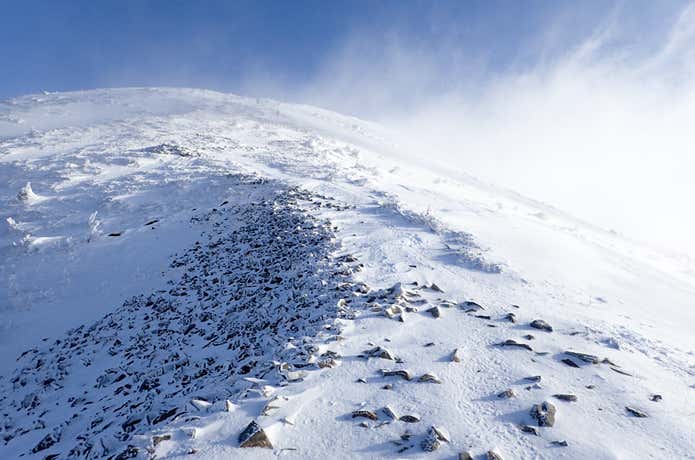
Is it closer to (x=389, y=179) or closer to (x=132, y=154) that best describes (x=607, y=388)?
(x=389, y=179)

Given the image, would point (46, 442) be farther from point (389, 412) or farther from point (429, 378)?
point (429, 378)

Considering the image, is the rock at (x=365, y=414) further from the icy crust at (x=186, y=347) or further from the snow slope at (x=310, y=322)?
the icy crust at (x=186, y=347)

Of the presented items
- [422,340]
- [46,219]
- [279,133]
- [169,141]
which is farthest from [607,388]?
[279,133]

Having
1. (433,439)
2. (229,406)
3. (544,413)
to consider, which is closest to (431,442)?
(433,439)

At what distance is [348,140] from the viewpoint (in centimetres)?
4553

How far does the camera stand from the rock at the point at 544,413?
19.4 feet

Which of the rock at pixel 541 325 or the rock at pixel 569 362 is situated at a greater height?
the rock at pixel 541 325

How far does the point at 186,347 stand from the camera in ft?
31.9

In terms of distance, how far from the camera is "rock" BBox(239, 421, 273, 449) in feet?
17.4

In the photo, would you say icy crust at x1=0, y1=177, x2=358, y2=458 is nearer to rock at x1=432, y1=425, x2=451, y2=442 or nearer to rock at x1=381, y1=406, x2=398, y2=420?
rock at x1=381, y1=406, x2=398, y2=420

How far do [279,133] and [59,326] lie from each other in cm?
3115

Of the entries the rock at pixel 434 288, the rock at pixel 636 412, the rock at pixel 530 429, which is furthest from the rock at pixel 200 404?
the rock at pixel 636 412

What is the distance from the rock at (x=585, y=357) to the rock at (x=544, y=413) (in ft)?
7.07

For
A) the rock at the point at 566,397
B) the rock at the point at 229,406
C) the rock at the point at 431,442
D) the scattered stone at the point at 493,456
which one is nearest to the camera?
the scattered stone at the point at 493,456
